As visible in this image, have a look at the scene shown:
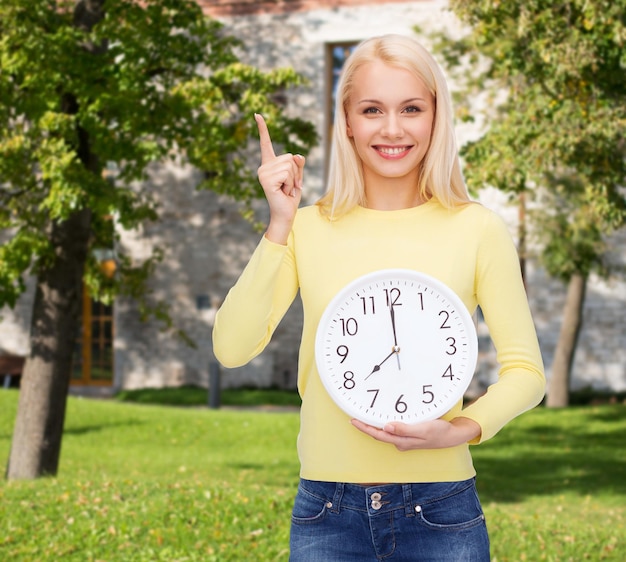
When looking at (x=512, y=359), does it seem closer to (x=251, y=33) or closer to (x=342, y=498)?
(x=342, y=498)

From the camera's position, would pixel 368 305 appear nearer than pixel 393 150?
Yes

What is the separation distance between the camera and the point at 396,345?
2057 mm

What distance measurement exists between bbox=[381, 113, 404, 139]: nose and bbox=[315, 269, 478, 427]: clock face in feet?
1.03

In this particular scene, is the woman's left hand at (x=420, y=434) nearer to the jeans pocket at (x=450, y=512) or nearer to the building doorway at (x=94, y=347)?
the jeans pocket at (x=450, y=512)

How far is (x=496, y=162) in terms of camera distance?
8.83m

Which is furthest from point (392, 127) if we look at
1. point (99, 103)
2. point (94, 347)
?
point (94, 347)

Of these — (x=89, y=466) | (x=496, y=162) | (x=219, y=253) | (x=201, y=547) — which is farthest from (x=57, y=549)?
(x=219, y=253)

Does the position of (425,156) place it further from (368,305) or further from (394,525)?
(394,525)

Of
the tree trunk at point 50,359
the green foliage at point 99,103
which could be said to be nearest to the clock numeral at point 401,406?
the green foliage at point 99,103

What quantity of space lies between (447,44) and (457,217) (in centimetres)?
1359

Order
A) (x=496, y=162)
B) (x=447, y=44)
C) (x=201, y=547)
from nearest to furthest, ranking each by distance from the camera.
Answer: (x=201, y=547), (x=496, y=162), (x=447, y=44)

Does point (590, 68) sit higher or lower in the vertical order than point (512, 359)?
higher

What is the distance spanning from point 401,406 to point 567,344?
17.0m

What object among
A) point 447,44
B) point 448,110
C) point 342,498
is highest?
point 447,44
